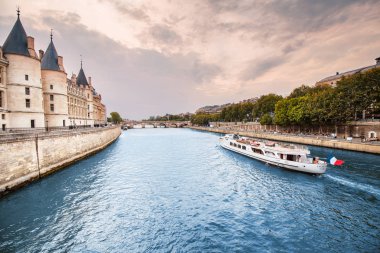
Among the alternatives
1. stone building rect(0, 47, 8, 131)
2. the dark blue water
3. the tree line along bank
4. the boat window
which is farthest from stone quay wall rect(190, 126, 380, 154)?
stone building rect(0, 47, 8, 131)

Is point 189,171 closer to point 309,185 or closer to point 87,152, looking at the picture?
point 309,185

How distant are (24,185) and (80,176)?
16.9ft

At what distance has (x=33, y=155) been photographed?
19.3 m

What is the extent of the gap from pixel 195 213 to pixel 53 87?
36.8m

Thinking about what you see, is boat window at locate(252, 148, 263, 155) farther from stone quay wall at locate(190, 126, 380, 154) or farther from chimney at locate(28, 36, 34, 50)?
chimney at locate(28, 36, 34, 50)

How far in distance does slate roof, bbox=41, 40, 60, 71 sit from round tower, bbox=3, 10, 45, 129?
7.23m

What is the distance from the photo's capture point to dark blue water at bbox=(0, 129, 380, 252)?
10203mm

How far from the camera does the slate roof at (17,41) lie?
2746 centimetres

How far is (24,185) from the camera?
17656 mm

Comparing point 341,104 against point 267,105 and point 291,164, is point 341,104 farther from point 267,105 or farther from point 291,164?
point 267,105

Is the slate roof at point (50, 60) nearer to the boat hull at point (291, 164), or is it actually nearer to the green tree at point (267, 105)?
the boat hull at point (291, 164)

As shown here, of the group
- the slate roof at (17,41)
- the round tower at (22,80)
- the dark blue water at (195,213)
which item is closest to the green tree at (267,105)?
the dark blue water at (195,213)

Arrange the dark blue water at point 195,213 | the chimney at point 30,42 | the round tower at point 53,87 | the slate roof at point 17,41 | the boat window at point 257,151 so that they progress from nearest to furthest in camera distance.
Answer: the dark blue water at point 195,213 < the slate roof at point 17,41 < the chimney at point 30,42 < the boat window at point 257,151 < the round tower at point 53,87

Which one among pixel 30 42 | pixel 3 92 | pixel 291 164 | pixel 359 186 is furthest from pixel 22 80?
pixel 359 186
